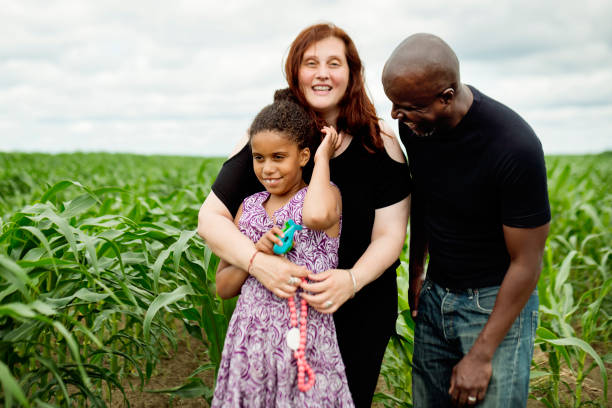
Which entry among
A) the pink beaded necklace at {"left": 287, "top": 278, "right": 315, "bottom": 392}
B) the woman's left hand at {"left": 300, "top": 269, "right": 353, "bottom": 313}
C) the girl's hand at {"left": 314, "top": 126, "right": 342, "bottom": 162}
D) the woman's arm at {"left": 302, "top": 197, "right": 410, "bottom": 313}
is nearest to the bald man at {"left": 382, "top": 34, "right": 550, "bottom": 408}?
the woman's arm at {"left": 302, "top": 197, "right": 410, "bottom": 313}

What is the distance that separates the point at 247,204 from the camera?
1640mm

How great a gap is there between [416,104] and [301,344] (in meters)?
0.77

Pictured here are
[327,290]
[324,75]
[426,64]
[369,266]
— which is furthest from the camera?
[324,75]

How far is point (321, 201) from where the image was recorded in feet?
4.82

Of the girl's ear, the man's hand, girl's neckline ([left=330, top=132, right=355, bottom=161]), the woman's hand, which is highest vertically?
girl's neckline ([left=330, top=132, right=355, bottom=161])

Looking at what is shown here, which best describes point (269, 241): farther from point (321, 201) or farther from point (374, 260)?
point (374, 260)

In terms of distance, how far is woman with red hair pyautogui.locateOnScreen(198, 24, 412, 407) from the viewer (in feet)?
5.65

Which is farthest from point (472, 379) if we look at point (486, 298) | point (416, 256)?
point (416, 256)

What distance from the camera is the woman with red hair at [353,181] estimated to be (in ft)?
5.65

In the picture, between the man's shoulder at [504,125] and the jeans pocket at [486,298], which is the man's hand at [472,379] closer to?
the jeans pocket at [486,298]

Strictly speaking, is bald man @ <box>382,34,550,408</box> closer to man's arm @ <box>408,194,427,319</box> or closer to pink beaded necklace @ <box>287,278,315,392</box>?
man's arm @ <box>408,194,427,319</box>

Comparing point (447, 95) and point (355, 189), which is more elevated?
point (447, 95)

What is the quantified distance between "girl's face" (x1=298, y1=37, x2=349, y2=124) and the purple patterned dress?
0.37m

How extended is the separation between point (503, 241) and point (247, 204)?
83cm
